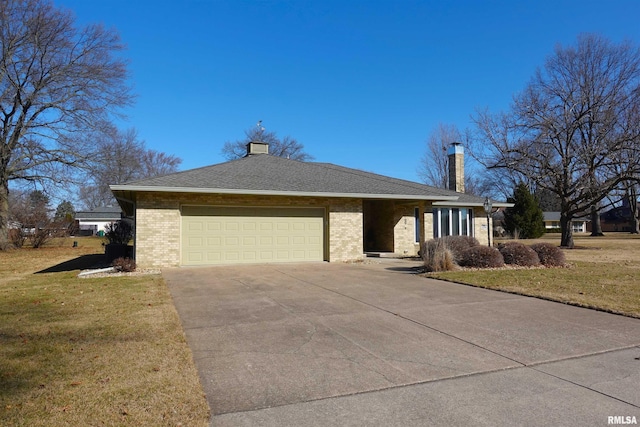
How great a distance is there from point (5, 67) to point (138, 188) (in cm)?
1683

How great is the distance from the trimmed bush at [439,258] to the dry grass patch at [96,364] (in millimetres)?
7667

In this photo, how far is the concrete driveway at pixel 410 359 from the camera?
3422 mm

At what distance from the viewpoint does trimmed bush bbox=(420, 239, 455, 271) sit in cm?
1227

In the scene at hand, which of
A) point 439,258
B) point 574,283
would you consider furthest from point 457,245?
point 574,283

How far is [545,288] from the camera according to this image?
9219 mm

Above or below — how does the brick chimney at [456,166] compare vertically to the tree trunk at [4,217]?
above

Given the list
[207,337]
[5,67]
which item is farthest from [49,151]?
[207,337]

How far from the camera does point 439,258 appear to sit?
12.3 metres

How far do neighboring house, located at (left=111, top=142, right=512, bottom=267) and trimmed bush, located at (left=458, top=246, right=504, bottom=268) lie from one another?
381 cm

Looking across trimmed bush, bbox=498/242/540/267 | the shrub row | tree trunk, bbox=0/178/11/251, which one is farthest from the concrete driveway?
tree trunk, bbox=0/178/11/251

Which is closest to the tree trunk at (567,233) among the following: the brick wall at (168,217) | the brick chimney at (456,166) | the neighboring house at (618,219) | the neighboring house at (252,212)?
the brick chimney at (456,166)

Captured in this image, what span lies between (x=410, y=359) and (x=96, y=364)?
3.44 metres

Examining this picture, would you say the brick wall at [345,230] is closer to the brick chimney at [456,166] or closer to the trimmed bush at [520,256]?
the trimmed bush at [520,256]

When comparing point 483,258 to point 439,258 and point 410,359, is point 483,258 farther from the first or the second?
point 410,359
